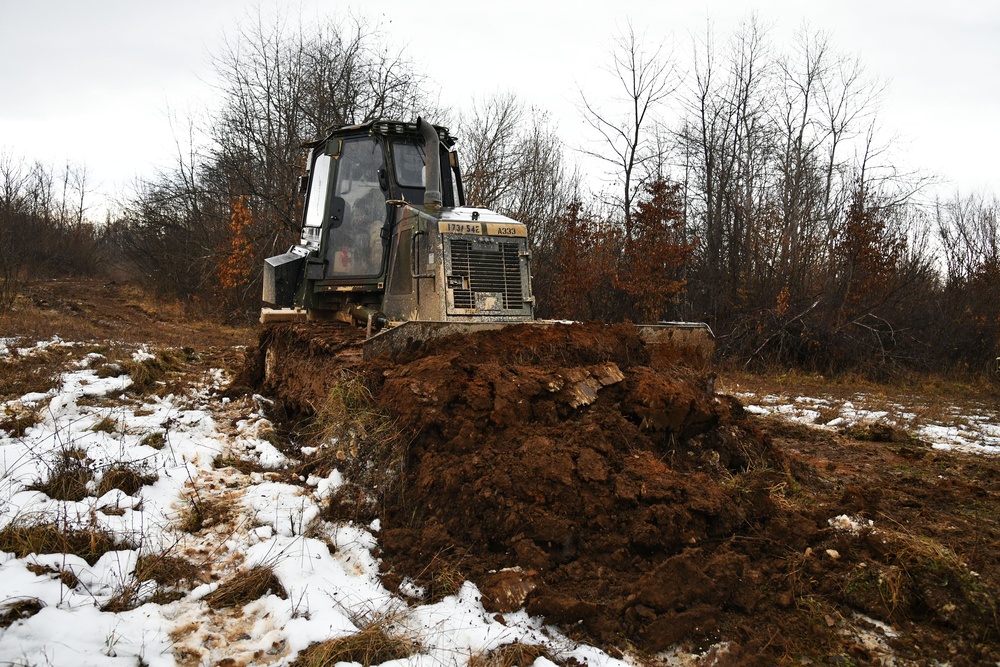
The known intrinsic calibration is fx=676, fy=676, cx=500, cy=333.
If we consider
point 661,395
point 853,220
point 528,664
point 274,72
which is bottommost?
point 528,664

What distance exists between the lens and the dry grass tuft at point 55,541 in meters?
3.52

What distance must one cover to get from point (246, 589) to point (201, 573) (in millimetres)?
324

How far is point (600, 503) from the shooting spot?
12.9ft

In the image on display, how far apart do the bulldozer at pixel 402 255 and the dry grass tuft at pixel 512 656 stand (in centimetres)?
268

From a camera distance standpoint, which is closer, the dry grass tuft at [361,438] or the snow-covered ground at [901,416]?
the dry grass tuft at [361,438]

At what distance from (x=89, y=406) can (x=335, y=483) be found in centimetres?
328

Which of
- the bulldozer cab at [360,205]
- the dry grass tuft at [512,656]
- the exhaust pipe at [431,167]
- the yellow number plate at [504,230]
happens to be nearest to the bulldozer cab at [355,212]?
the bulldozer cab at [360,205]

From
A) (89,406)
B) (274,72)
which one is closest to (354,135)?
(89,406)

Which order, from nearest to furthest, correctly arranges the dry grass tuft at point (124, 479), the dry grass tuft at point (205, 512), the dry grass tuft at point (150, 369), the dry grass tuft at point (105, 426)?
the dry grass tuft at point (205, 512)
the dry grass tuft at point (124, 479)
the dry grass tuft at point (105, 426)
the dry grass tuft at point (150, 369)

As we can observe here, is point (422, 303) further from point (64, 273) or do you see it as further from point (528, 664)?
point (64, 273)

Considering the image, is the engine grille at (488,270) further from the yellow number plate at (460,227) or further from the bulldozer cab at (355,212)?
the bulldozer cab at (355,212)

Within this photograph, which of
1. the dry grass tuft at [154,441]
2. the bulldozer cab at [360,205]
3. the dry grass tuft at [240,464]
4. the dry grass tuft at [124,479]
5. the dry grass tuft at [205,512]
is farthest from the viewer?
the bulldozer cab at [360,205]

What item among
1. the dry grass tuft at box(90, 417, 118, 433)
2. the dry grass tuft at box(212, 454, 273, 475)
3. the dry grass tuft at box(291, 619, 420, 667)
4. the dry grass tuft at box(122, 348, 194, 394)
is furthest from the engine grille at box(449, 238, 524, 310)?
the dry grass tuft at box(122, 348, 194, 394)

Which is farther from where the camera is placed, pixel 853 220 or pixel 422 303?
pixel 853 220
